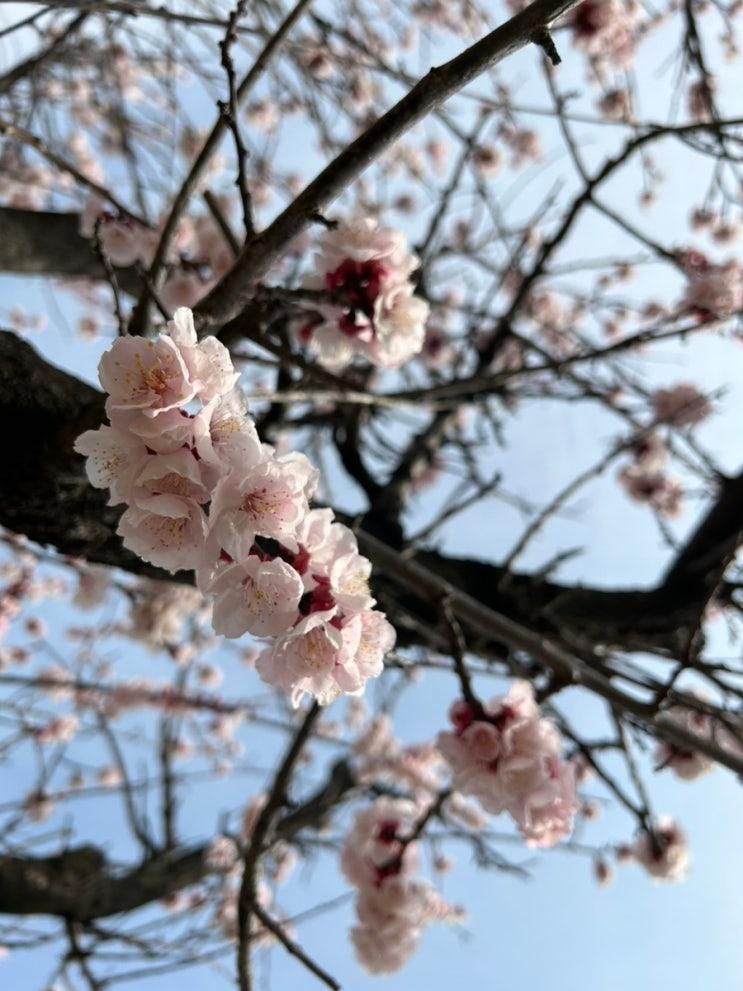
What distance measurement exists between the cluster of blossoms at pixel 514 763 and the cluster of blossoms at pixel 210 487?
689 millimetres

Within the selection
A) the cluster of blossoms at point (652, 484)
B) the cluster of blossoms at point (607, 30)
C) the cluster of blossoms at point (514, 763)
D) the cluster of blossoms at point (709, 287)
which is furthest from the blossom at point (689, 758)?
the cluster of blossoms at point (607, 30)

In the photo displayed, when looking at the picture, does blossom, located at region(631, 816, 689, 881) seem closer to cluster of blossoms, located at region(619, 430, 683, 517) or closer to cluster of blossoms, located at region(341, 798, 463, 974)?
cluster of blossoms, located at region(341, 798, 463, 974)

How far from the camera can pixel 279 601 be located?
1.00 metres

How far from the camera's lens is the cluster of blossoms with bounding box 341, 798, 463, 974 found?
2.36 metres

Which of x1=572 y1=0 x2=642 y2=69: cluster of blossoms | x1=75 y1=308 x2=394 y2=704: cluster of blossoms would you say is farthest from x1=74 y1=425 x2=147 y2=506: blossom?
x1=572 y1=0 x2=642 y2=69: cluster of blossoms

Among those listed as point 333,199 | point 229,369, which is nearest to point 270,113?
point 333,199

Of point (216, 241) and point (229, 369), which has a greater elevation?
point (216, 241)

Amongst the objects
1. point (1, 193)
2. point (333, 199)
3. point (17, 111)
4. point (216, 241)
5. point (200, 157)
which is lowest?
point (333, 199)

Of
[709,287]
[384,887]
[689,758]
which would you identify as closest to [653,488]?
[709,287]

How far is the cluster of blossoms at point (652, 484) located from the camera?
407cm

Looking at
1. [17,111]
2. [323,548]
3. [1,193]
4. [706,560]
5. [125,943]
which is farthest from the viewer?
[1,193]

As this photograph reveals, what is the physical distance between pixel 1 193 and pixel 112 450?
514cm

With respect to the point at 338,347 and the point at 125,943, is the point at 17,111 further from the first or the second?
the point at 125,943

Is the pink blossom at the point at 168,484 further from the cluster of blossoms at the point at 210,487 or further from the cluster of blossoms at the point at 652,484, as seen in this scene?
the cluster of blossoms at the point at 652,484
